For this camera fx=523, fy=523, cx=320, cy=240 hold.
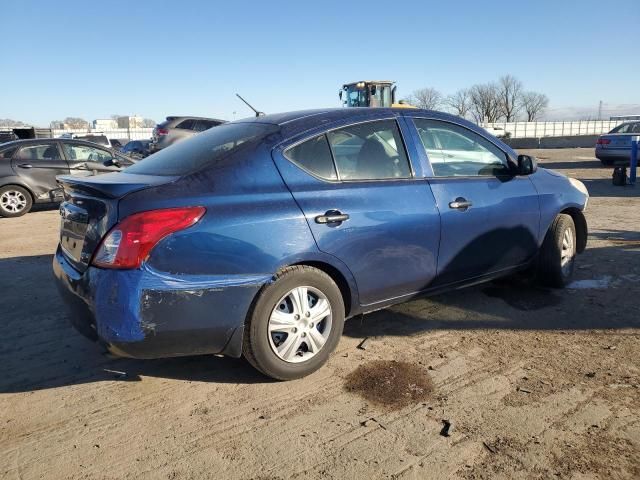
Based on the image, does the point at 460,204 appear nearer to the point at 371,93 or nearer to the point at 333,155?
the point at 333,155

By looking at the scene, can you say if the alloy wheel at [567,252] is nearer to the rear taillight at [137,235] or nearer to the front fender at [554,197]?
the front fender at [554,197]

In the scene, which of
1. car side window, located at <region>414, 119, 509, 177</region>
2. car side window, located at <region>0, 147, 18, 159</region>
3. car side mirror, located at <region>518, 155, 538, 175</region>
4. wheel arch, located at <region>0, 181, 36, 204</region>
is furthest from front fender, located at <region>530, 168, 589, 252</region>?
car side window, located at <region>0, 147, 18, 159</region>

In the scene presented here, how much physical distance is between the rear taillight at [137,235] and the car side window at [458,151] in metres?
2.01

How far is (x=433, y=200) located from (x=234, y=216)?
156 cm

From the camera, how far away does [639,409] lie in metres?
2.85

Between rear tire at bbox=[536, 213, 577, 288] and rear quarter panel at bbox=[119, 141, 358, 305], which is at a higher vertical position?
rear quarter panel at bbox=[119, 141, 358, 305]

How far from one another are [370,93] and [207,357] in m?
24.4

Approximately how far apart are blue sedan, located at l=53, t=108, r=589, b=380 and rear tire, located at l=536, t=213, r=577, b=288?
573 millimetres

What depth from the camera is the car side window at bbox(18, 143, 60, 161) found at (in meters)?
10.0

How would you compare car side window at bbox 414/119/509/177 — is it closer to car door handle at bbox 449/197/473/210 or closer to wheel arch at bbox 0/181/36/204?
car door handle at bbox 449/197/473/210

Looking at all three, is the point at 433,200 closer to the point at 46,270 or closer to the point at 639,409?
the point at 639,409

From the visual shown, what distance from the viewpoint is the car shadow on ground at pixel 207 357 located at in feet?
11.2

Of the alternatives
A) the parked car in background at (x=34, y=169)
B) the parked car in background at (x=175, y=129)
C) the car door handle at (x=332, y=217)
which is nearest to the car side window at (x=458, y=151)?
the car door handle at (x=332, y=217)

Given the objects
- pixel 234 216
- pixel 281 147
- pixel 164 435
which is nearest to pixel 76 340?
pixel 164 435
